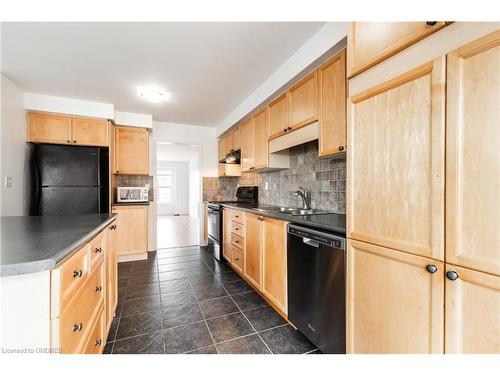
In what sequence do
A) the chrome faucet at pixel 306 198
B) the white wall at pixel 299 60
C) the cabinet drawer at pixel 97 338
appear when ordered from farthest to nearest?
the chrome faucet at pixel 306 198
the white wall at pixel 299 60
the cabinet drawer at pixel 97 338

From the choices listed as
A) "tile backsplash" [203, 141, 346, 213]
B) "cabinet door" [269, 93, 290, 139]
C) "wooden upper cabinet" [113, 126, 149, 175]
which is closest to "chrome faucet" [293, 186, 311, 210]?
"tile backsplash" [203, 141, 346, 213]

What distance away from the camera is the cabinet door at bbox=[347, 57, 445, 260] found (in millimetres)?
835

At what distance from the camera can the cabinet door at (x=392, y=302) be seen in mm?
850

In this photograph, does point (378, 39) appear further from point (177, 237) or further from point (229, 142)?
point (177, 237)

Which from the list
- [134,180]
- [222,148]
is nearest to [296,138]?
[222,148]

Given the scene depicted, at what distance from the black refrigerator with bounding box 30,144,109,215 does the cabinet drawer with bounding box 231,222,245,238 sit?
1.97 m

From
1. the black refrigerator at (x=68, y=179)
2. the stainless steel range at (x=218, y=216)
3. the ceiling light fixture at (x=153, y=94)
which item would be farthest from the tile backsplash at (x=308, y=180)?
the black refrigerator at (x=68, y=179)

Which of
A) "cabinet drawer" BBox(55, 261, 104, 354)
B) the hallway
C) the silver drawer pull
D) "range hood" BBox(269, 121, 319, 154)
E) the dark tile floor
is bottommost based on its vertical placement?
the hallway

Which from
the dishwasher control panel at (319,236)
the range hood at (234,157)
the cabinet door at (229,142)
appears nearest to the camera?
the dishwasher control panel at (319,236)

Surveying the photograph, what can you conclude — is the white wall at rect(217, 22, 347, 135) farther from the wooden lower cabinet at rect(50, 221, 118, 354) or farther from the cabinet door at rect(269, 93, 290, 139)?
the wooden lower cabinet at rect(50, 221, 118, 354)

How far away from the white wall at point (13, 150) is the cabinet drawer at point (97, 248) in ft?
6.29

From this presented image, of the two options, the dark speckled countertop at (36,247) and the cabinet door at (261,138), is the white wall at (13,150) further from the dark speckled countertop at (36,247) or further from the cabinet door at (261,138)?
the cabinet door at (261,138)
